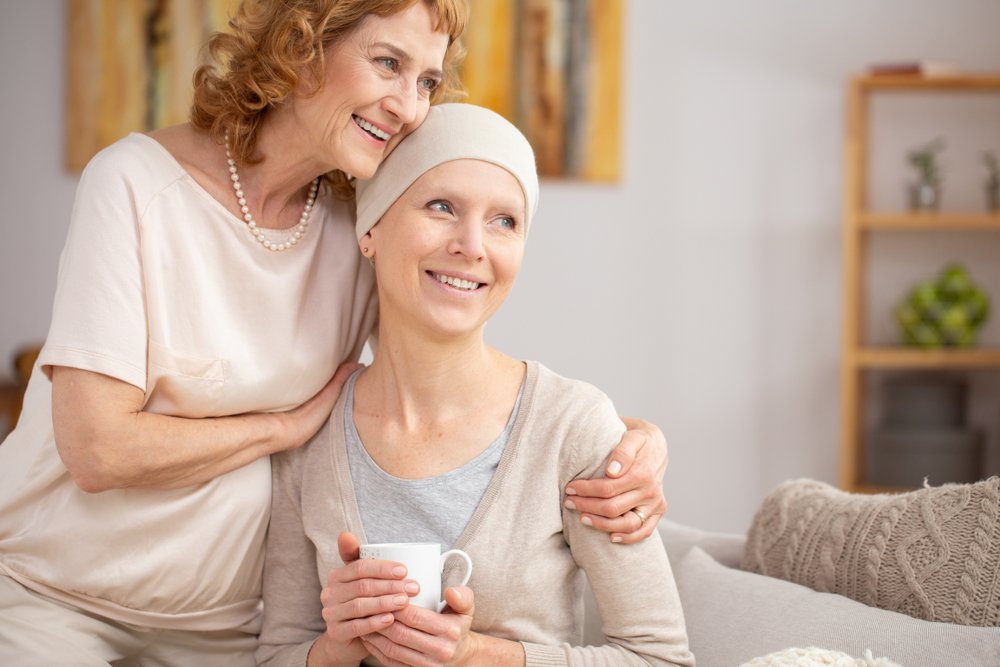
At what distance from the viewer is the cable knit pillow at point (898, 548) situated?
5.05 ft

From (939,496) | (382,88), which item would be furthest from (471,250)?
(939,496)

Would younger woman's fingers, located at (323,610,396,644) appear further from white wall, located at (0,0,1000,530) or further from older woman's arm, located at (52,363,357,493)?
white wall, located at (0,0,1000,530)

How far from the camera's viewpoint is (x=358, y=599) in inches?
54.7

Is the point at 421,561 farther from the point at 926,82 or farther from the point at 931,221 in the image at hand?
the point at 926,82

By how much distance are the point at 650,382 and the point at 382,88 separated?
2999 mm

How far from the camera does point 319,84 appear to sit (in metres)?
1.68

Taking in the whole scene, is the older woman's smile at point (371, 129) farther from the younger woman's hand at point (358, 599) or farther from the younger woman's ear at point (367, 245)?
the younger woman's hand at point (358, 599)

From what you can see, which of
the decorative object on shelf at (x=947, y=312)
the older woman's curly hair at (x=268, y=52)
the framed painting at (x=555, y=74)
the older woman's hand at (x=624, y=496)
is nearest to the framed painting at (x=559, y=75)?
the framed painting at (x=555, y=74)

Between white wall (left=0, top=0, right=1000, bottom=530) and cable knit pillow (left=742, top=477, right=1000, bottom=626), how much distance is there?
8.54ft

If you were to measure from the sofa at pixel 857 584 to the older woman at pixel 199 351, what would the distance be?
0.88 feet

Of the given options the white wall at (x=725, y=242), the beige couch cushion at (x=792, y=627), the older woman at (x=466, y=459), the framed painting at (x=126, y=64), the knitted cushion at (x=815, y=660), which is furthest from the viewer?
the framed painting at (x=126, y=64)

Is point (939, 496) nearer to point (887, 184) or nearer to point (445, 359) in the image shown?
point (445, 359)

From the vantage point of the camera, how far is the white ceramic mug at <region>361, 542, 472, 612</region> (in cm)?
136

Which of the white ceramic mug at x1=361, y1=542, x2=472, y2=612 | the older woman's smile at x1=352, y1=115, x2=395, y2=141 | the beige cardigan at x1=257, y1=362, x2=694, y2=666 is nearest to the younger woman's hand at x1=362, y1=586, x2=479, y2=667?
the white ceramic mug at x1=361, y1=542, x2=472, y2=612
